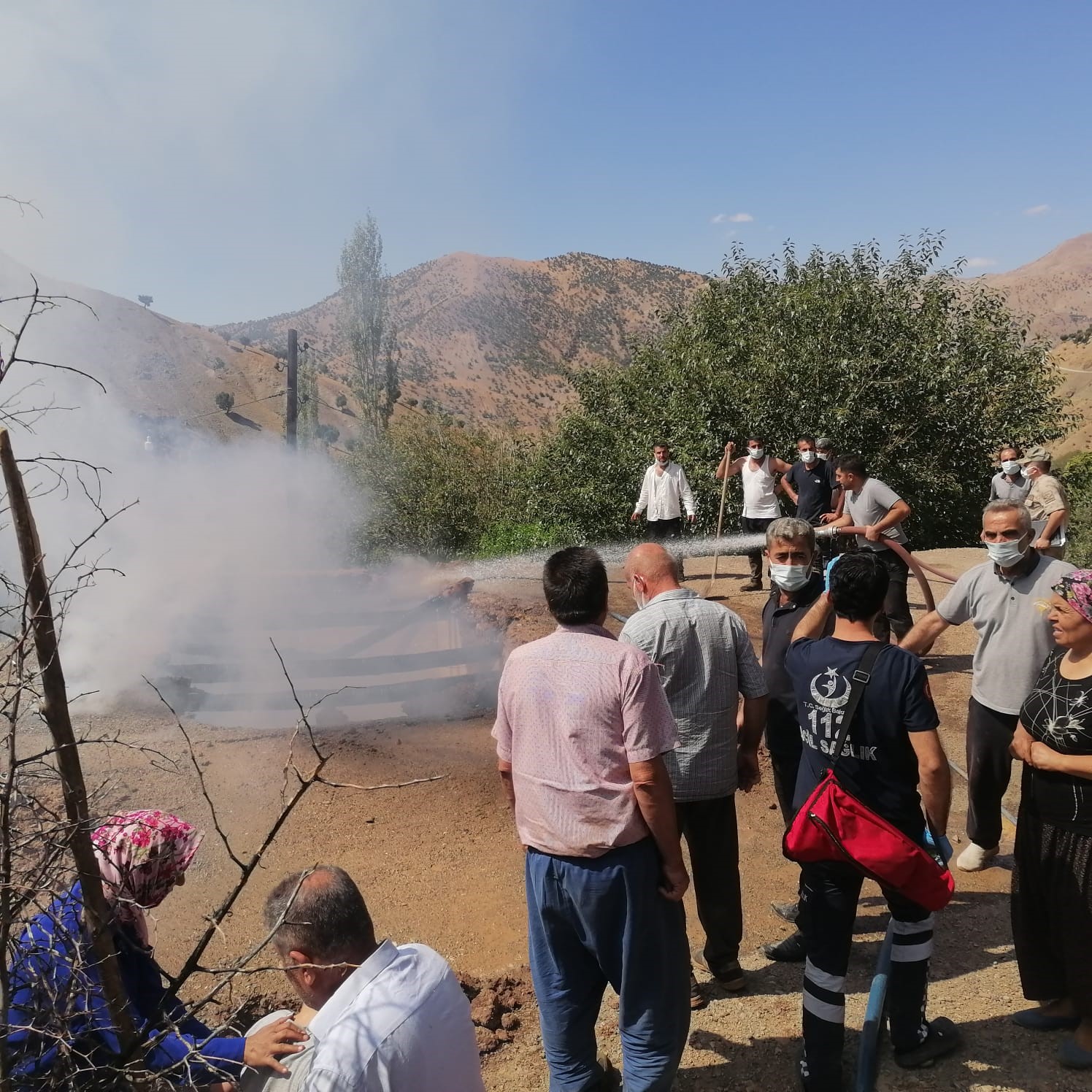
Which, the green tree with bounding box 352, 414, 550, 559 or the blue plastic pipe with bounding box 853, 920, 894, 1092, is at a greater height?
the green tree with bounding box 352, 414, 550, 559

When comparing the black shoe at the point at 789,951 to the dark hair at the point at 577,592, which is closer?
the dark hair at the point at 577,592

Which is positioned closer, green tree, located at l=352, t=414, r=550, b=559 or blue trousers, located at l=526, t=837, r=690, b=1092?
blue trousers, located at l=526, t=837, r=690, b=1092

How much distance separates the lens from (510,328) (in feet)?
292

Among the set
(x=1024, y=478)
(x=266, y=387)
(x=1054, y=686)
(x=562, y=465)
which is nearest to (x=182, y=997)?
(x=1054, y=686)

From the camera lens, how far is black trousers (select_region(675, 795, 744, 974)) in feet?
10.8

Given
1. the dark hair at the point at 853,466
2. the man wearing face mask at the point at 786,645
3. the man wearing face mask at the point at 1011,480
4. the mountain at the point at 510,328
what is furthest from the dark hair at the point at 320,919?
the mountain at the point at 510,328

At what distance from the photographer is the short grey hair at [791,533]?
3.90 m

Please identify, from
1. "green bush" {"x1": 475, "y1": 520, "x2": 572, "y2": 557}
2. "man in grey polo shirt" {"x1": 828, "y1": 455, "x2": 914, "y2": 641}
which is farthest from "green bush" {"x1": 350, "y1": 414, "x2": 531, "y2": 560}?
"man in grey polo shirt" {"x1": 828, "y1": 455, "x2": 914, "y2": 641}

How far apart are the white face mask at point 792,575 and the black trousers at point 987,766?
3.11 ft

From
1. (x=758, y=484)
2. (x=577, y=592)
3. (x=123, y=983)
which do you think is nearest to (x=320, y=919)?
(x=123, y=983)

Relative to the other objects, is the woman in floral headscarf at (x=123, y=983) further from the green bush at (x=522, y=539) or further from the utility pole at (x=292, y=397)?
the utility pole at (x=292, y=397)

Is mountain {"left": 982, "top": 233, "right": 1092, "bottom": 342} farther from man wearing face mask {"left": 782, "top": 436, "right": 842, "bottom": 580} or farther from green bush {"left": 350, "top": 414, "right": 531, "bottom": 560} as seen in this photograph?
man wearing face mask {"left": 782, "top": 436, "right": 842, "bottom": 580}

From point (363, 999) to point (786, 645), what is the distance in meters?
2.48

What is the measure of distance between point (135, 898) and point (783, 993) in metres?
2.58
